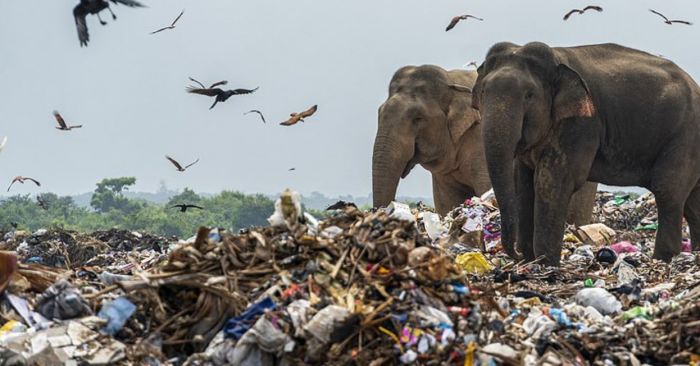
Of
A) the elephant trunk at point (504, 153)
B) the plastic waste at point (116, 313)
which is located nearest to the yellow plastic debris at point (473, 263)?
the elephant trunk at point (504, 153)

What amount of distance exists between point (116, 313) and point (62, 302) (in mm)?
292

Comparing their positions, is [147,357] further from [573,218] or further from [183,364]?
[573,218]

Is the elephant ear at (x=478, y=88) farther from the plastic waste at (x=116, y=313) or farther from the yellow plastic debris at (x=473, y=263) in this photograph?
the plastic waste at (x=116, y=313)

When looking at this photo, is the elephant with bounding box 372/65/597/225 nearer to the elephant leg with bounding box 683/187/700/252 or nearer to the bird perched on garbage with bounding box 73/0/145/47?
the elephant leg with bounding box 683/187/700/252

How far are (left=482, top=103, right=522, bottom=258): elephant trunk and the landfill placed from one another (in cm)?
318

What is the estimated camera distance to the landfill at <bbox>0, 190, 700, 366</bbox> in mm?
4738

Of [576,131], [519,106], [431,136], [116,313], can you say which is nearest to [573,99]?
[576,131]

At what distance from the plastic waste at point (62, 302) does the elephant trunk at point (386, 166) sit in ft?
25.3

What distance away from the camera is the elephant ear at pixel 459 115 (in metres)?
13.9

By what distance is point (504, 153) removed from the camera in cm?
915

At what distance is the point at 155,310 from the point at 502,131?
4695mm

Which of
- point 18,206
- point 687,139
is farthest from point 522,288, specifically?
point 18,206

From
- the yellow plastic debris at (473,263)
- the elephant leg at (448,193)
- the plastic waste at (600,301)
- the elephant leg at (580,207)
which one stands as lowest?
the elephant leg at (448,193)

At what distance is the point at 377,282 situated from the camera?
5012mm
